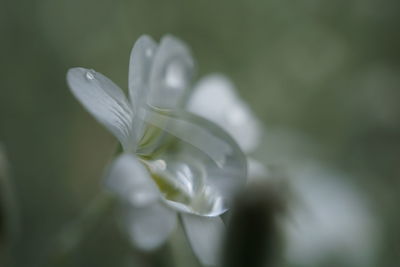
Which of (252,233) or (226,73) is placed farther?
(226,73)

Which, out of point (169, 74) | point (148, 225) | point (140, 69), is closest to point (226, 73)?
point (169, 74)

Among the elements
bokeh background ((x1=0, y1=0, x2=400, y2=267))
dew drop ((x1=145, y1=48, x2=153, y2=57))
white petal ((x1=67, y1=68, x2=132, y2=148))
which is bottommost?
bokeh background ((x1=0, y1=0, x2=400, y2=267))

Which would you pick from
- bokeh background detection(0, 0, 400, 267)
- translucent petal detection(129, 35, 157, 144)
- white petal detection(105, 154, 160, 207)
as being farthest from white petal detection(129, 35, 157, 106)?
bokeh background detection(0, 0, 400, 267)

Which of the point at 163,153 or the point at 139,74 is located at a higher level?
the point at 139,74

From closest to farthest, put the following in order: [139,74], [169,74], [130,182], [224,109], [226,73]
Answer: [130,182]
[139,74]
[169,74]
[224,109]
[226,73]

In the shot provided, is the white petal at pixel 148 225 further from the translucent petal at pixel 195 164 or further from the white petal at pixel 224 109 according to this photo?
the white petal at pixel 224 109

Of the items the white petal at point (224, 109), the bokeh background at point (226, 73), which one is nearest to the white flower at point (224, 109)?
the white petal at point (224, 109)

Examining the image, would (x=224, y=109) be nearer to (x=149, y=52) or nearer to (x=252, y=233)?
(x=149, y=52)

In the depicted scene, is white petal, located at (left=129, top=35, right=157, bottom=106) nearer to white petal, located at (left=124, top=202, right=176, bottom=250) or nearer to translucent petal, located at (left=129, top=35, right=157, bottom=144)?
translucent petal, located at (left=129, top=35, right=157, bottom=144)
